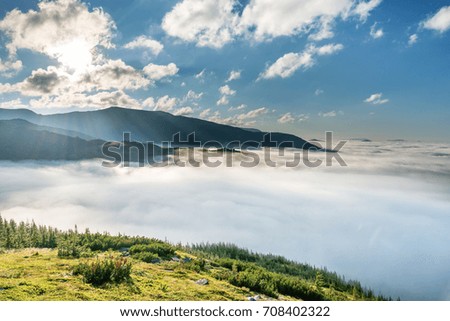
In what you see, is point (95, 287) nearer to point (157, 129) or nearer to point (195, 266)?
point (195, 266)

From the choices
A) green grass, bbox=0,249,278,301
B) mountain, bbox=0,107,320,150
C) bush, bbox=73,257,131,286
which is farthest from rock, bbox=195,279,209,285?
mountain, bbox=0,107,320,150

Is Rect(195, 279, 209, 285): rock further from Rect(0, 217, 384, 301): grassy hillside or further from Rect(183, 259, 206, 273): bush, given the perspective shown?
Rect(183, 259, 206, 273): bush

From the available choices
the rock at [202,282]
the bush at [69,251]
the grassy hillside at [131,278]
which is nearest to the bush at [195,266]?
the grassy hillside at [131,278]

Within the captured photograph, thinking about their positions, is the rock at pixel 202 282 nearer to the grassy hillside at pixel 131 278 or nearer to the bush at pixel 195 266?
the grassy hillside at pixel 131 278

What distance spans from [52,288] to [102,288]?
121 cm

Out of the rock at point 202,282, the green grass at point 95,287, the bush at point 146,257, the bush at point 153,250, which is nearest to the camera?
the green grass at point 95,287

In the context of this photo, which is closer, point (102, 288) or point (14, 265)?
point (102, 288)

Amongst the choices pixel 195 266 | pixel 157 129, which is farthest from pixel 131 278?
pixel 157 129

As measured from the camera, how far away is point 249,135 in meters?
106

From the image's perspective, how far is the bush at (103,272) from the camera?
325 inches

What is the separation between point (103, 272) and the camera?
8328 millimetres
